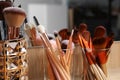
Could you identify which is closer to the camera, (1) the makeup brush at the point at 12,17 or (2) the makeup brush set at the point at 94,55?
(1) the makeup brush at the point at 12,17

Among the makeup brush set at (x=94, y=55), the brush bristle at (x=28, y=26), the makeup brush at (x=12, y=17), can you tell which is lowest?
the makeup brush set at (x=94, y=55)

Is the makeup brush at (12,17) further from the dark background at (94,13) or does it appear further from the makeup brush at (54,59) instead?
the dark background at (94,13)

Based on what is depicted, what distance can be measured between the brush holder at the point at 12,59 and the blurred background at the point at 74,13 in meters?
0.20

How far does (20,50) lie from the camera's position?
0.47 m

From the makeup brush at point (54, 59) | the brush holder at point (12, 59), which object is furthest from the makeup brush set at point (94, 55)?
the brush holder at point (12, 59)

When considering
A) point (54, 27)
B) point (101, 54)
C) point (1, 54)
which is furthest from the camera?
point (54, 27)

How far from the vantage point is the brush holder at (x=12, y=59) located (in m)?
0.45

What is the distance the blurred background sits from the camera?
0.70 meters

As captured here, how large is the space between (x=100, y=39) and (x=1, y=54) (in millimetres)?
276

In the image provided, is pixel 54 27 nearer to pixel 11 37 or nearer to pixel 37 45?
pixel 37 45

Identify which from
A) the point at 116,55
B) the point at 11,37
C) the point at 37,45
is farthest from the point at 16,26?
the point at 116,55

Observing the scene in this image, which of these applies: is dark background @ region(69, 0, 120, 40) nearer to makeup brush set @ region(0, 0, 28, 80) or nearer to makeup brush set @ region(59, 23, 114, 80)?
makeup brush set @ region(59, 23, 114, 80)

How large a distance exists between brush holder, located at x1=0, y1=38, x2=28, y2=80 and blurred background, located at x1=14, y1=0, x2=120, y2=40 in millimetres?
200

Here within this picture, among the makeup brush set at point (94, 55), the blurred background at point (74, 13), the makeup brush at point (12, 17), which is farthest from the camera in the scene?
the blurred background at point (74, 13)
